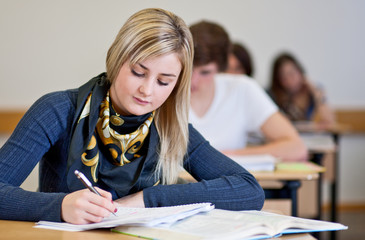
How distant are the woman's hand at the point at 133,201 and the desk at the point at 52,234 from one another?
0.20m

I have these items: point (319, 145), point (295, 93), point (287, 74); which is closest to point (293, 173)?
point (319, 145)

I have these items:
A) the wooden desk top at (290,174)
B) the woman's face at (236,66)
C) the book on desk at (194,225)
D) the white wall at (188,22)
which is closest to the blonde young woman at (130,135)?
the book on desk at (194,225)

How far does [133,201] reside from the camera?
52.3 inches

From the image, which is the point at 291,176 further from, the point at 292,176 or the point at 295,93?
the point at 295,93

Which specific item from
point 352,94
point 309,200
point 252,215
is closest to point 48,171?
point 252,215

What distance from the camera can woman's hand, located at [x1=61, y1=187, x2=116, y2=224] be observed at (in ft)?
3.65

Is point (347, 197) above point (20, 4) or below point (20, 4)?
below

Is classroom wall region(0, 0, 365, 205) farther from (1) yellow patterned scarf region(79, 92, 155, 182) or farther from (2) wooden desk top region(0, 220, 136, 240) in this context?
(2) wooden desk top region(0, 220, 136, 240)

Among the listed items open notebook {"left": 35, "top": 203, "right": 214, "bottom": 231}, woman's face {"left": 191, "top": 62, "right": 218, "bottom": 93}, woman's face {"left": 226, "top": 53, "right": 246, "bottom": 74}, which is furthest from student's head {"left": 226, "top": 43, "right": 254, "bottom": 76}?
open notebook {"left": 35, "top": 203, "right": 214, "bottom": 231}

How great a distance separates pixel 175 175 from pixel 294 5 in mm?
4326

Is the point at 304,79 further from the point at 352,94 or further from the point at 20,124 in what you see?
the point at 20,124

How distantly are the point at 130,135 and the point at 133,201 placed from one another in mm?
183

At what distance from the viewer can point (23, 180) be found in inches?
52.3

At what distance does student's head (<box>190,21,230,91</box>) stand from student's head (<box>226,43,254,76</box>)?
2.00 m
